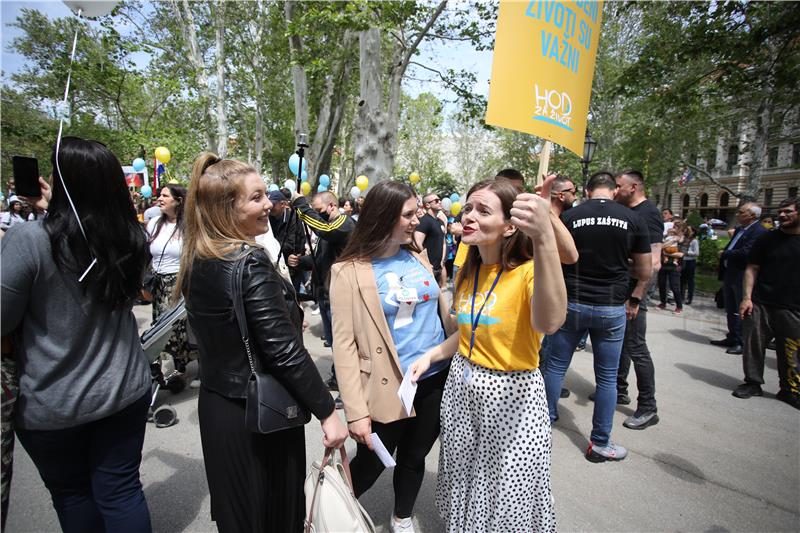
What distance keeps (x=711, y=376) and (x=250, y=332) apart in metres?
5.55

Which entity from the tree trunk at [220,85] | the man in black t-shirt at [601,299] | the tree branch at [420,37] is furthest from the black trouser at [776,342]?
the tree trunk at [220,85]

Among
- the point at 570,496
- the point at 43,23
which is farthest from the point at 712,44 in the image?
the point at 43,23

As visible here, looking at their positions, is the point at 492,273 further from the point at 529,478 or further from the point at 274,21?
the point at 274,21

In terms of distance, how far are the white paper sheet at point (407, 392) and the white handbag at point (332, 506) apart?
1.51ft

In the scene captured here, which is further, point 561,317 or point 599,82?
point 599,82

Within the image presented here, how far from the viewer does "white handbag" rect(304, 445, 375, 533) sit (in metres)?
1.41

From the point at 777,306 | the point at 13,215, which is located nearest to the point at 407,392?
the point at 777,306

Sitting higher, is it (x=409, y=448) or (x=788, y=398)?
(x=409, y=448)

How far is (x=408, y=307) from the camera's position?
2045mm

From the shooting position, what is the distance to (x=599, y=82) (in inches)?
859

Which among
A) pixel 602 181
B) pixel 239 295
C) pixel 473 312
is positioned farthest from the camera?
pixel 602 181

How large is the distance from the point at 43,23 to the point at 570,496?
24750mm

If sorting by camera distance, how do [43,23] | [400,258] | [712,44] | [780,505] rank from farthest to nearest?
[43,23], [712,44], [780,505], [400,258]

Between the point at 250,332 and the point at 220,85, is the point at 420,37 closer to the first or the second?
the point at 220,85
